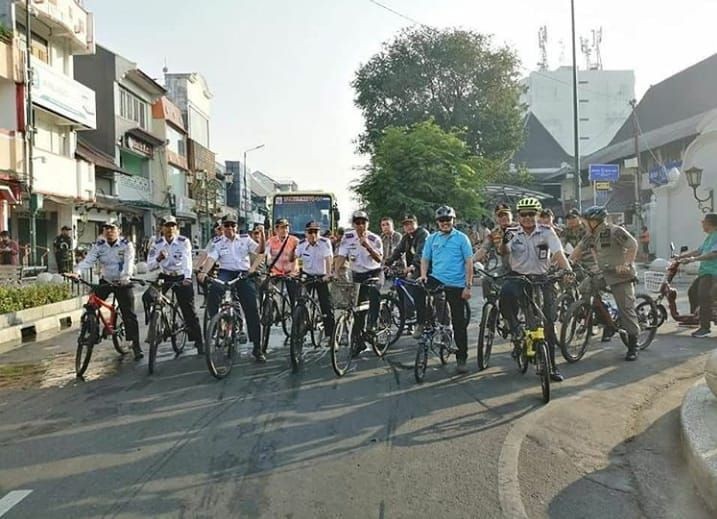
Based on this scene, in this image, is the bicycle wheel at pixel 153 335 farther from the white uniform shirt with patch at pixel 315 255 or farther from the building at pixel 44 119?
the building at pixel 44 119

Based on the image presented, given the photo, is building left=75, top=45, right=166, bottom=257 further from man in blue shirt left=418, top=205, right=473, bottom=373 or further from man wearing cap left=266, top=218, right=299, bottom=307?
man in blue shirt left=418, top=205, right=473, bottom=373

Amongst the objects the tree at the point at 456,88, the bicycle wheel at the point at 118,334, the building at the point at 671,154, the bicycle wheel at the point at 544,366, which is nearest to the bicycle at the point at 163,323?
the bicycle wheel at the point at 118,334

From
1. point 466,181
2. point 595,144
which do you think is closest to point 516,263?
point 466,181

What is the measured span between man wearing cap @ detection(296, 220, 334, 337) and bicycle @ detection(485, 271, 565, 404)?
2498mm

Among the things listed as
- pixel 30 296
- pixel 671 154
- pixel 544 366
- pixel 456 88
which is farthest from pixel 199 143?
pixel 544 366

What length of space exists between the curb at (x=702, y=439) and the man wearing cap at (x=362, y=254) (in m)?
3.81

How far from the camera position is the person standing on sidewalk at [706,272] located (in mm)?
9383

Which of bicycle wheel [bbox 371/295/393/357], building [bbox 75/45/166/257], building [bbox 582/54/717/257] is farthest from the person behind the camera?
building [bbox 75/45/166/257]

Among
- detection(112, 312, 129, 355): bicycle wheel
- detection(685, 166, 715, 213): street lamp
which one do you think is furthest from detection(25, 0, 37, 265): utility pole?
detection(685, 166, 715, 213): street lamp

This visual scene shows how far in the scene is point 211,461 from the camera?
15.9 ft

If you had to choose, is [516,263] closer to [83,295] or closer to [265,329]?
[265,329]

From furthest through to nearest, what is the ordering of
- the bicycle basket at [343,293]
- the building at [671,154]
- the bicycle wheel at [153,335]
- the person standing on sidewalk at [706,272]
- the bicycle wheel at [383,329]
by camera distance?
the building at [671,154], the person standing on sidewalk at [706,272], the bicycle wheel at [383,329], the bicycle basket at [343,293], the bicycle wheel at [153,335]

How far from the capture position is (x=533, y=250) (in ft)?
24.1

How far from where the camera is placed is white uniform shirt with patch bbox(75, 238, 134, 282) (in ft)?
27.7
